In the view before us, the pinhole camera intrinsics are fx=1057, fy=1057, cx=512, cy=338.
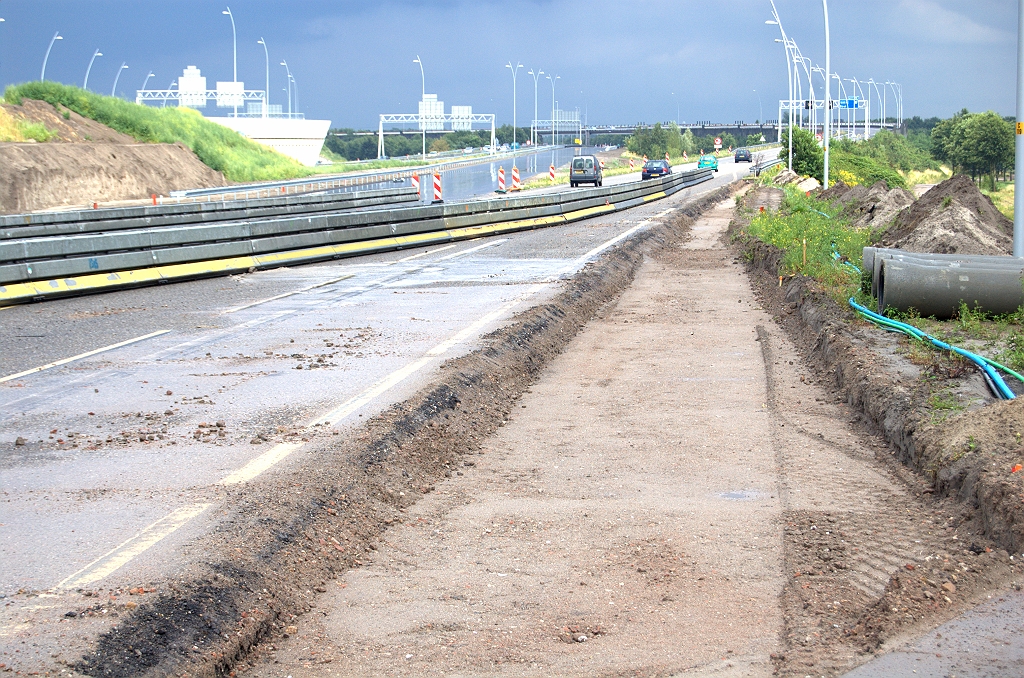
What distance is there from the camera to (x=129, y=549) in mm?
5805

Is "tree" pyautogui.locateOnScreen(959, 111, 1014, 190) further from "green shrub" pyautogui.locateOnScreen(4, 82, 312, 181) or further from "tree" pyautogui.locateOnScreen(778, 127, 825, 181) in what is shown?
"green shrub" pyautogui.locateOnScreen(4, 82, 312, 181)

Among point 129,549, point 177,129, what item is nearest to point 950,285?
point 129,549

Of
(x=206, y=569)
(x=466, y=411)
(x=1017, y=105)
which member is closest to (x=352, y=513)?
(x=206, y=569)

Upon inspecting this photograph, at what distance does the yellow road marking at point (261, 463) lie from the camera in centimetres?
714

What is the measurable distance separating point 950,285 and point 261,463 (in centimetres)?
869

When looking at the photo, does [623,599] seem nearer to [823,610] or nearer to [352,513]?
[823,610]

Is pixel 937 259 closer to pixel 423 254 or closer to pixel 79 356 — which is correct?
pixel 79 356

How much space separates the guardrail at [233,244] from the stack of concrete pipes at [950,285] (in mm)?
12625

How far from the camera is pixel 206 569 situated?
5.48 meters

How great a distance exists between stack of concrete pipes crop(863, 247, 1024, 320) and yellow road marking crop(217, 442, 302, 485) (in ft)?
26.4

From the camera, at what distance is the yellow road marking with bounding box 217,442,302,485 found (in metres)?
7.14

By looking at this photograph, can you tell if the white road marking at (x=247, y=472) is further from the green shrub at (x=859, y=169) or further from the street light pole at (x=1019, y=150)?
the green shrub at (x=859, y=169)

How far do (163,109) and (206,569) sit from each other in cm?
8843

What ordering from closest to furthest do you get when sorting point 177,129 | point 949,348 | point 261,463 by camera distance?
point 261,463 < point 949,348 < point 177,129
